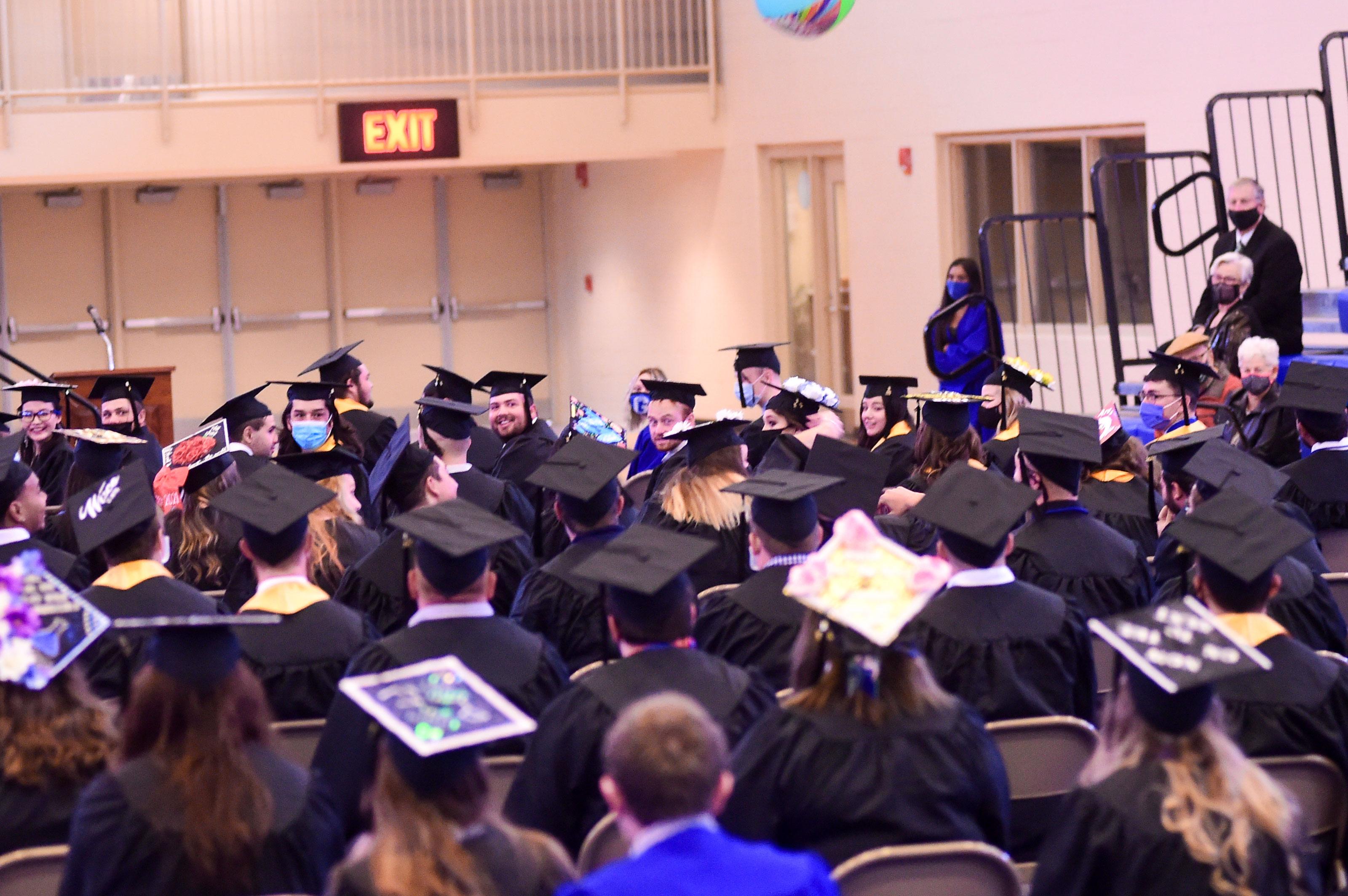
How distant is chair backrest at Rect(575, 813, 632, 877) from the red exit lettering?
35.6 feet

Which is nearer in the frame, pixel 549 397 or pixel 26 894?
pixel 26 894

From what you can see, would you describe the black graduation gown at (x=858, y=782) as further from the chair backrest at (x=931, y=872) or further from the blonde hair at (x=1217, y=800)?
the blonde hair at (x=1217, y=800)

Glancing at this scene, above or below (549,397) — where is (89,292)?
above

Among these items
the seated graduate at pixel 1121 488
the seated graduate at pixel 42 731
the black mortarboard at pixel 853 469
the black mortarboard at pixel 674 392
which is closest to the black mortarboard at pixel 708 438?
the black mortarboard at pixel 853 469

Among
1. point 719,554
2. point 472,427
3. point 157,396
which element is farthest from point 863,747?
point 157,396

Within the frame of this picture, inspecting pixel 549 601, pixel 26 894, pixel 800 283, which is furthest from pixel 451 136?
pixel 26 894

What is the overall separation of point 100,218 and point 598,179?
5190 millimetres

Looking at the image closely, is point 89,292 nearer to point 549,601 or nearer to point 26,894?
point 549,601

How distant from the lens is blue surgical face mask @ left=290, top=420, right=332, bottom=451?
758cm

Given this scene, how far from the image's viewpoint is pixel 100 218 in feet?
55.6

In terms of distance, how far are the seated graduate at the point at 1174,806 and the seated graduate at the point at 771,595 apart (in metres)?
1.63

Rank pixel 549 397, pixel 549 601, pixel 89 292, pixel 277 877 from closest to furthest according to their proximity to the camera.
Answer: pixel 277 877 → pixel 549 601 → pixel 89 292 → pixel 549 397

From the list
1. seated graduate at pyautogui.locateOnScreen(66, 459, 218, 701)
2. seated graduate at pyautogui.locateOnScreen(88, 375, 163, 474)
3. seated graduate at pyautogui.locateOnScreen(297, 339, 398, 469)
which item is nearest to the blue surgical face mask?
seated graduate at pyautogui.locateOnScreen(297, 339, 398, 469)

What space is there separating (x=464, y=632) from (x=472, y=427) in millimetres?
3429
